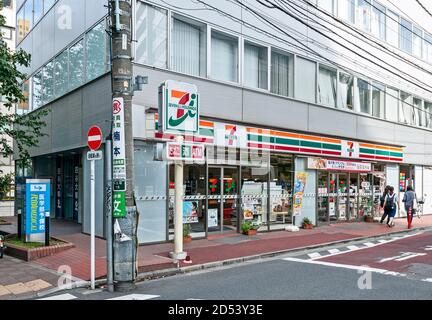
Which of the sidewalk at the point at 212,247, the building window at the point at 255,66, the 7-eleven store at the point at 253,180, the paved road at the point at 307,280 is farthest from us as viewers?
the building window at the point at 255,66

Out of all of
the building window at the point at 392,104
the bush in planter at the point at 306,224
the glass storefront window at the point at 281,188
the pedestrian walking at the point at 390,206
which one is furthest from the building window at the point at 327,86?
the bush in planter at the point at 306,224

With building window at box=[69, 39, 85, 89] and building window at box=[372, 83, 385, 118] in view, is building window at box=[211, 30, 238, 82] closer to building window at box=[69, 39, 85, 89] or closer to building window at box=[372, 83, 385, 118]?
building window at box=[69, 39, 85, 89]

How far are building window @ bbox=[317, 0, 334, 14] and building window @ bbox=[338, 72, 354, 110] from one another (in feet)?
9.38

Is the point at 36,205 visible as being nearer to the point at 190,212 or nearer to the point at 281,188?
the point at 190,212

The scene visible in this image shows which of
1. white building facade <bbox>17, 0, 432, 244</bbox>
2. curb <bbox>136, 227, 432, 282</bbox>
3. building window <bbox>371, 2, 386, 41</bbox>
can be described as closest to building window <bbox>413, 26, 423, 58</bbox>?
white building facade <bbox>17, 0, 432, 244</bbox>

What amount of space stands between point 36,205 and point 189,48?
6.68m

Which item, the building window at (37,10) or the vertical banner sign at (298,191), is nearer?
the vertical banner sign at (298,191)

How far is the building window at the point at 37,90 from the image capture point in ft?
59.7

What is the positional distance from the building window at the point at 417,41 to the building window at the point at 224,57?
51.4ft

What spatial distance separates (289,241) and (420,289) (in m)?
5.94

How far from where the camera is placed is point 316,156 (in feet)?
57.6

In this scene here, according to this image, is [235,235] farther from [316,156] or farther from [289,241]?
[316,156]

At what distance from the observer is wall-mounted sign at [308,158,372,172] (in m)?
17.3

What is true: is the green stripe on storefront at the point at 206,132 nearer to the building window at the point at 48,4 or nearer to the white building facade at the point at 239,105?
the white building facade at the point at 239,105
